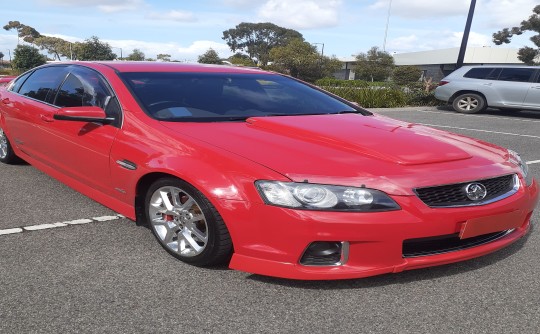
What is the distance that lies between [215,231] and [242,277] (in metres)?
0.33

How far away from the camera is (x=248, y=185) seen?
2.35m

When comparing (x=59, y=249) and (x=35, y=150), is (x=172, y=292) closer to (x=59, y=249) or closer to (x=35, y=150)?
(x=59, y=249)

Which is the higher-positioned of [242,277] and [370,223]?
[370,223]

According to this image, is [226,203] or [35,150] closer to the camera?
[226,203]

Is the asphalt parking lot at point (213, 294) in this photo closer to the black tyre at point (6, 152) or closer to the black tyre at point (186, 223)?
the black tyre at point (186, 223)

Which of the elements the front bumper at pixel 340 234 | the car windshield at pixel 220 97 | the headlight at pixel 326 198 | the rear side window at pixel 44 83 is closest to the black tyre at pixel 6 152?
the rear side window at pixel 44 83

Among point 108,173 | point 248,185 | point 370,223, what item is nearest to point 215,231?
point 248,185

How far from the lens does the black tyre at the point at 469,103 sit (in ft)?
40.6

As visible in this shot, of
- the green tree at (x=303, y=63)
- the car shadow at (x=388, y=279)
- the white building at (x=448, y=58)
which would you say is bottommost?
the car shadow at (x=388, y=279)

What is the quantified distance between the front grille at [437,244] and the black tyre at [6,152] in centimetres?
424

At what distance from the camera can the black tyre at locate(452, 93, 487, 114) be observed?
12.4 metres

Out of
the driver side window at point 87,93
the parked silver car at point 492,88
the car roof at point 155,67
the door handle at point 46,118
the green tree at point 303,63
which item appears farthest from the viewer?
the green tree at point 303,63

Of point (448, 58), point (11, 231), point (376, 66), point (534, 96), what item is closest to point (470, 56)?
point (448, 58)

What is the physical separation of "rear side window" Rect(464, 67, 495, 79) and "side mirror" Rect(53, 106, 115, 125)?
11.7 meters
